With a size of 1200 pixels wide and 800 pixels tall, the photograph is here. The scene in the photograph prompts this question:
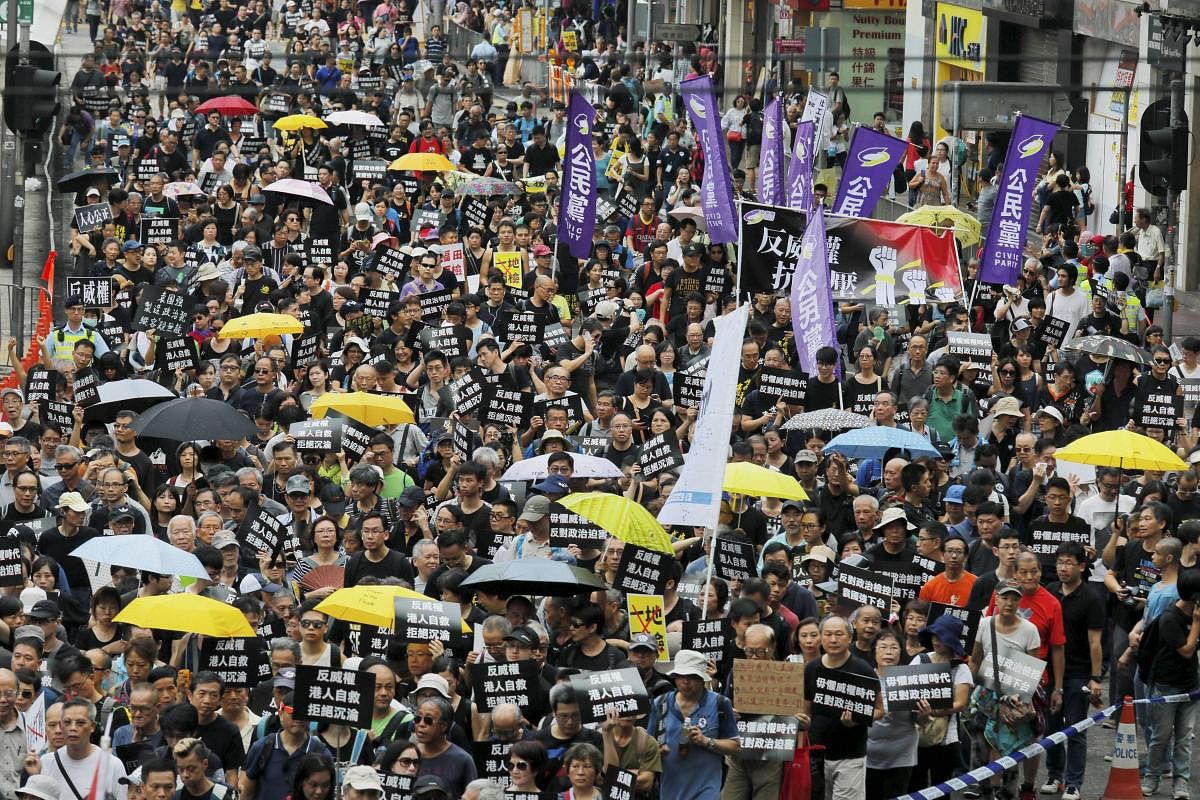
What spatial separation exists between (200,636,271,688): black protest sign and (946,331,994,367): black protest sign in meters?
7.63

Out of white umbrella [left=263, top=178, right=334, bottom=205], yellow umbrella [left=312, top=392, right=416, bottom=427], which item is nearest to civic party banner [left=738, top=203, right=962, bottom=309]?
yellow umbrella [left=312, top=392, right=416, bottom=427]

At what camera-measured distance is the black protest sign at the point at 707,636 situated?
40.8ft

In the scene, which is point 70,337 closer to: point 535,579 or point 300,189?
point 300,189

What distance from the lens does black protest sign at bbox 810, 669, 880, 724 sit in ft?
38.3

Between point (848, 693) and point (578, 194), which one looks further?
point (578, 194)

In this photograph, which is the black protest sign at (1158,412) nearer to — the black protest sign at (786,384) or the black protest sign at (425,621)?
the black protest sign at (786,384)

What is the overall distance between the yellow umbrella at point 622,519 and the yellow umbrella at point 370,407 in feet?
10.6

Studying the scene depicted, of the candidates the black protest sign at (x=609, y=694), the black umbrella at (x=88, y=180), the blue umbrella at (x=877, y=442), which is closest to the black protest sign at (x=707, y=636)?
the black protest sign at (x=609, y=694)

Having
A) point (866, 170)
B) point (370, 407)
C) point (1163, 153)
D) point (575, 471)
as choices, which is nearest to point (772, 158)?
point (866, 170)

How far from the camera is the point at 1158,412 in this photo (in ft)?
56.2

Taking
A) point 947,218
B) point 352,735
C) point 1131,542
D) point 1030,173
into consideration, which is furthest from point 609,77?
point 352,735

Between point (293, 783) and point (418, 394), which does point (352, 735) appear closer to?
point (293, 783)

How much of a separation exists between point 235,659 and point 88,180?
15.0 meters

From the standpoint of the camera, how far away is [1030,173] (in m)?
21.3
